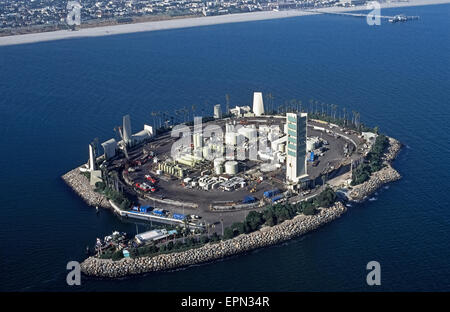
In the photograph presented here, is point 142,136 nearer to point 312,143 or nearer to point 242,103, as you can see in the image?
point 312,143

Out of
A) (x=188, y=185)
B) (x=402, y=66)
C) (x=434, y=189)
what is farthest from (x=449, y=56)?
(x=188, y=185)

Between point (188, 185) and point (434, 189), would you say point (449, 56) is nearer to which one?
point (434, 189)

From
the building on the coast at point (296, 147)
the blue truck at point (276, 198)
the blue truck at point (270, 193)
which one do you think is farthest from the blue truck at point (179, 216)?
the building on the coast at point (296, 147)

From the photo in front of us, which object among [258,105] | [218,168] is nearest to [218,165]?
[218,168]

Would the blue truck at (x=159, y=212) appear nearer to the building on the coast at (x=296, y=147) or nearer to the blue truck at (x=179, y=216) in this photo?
the blue truck at (x=179, y=216)

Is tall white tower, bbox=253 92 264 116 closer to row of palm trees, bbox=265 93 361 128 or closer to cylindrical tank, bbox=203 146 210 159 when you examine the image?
row of palm trees, bbox=265 93 361 128

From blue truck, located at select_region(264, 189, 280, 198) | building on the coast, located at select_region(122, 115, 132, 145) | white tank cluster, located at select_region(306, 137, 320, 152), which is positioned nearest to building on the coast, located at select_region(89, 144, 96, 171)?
building on the coast, located at select_region(122, 115, 132, 145)
